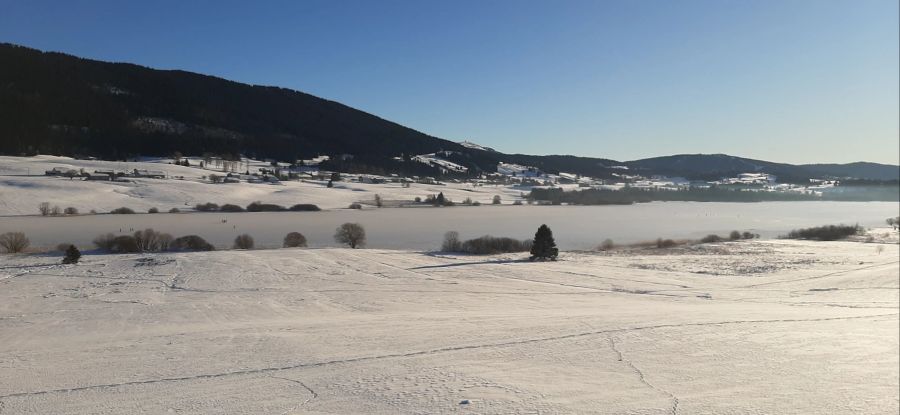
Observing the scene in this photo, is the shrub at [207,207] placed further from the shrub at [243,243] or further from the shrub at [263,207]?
the shrub at [243,243]

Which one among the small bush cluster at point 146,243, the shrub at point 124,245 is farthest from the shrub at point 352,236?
the shrub at point 124,245

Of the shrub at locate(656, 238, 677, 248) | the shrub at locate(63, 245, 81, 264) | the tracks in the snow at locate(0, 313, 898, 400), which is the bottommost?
the shrub at locate(656, 238, 677, 248)

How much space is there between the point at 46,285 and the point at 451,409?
19.9m

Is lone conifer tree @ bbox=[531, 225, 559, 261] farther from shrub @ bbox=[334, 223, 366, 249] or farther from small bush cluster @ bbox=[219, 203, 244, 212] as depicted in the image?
small bush cluster @ bbox=[219, 203, 244, 212]

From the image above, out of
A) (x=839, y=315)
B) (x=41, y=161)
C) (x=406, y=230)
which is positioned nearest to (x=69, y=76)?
(x=41, y=161)

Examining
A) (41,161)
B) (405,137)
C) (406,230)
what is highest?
(405,137)

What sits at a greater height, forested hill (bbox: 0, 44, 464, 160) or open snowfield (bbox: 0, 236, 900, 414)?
forested hill (bbox: 0, 44, 464, 160)

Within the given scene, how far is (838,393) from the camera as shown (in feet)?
22.4

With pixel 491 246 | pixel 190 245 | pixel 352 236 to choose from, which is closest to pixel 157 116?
pixel 190 245

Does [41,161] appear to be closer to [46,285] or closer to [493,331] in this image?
[46,285]

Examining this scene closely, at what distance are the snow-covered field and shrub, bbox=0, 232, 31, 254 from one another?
26.4 m

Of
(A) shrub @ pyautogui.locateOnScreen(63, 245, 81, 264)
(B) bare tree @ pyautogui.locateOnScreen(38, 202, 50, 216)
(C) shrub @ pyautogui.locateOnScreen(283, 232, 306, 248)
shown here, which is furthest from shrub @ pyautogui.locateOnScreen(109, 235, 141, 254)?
(B) bare tree @ pyautogui.locateOnScreen(38, 202, 50, 216)

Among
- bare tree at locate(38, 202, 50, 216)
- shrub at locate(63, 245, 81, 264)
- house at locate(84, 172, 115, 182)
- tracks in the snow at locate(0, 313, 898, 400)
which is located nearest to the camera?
tracks in the snow at locate(0, 313, 898, 400)

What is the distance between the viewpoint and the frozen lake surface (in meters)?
42.2
